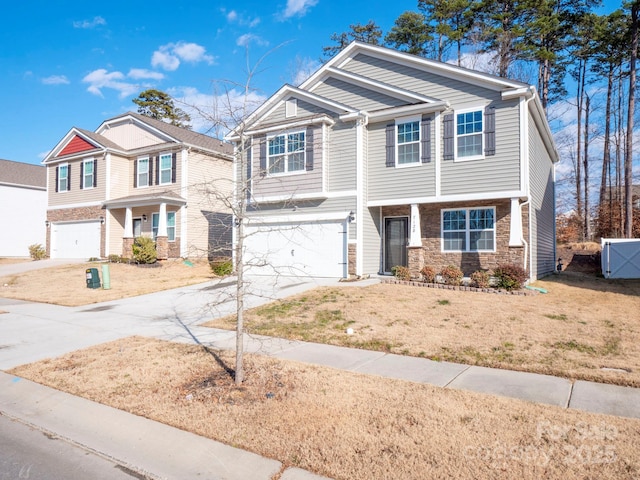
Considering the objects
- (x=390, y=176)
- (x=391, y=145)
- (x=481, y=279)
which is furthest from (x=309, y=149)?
(x=481, y=279)

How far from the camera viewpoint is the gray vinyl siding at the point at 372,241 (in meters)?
15.5

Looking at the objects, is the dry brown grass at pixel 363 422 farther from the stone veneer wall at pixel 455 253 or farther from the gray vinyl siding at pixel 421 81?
the gray vinyl siding at pixel 421 81

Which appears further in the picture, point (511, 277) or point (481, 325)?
point (511, 277)

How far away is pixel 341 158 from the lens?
624 inches

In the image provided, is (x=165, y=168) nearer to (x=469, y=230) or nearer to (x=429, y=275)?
(x=429, y=275)

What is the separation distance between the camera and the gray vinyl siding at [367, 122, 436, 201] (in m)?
14.9

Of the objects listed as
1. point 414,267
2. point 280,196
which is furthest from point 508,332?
point 280,196

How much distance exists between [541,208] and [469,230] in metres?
4.06

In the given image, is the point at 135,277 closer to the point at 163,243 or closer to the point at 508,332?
the point at 163,243

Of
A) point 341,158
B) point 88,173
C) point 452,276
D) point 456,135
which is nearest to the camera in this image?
point 452,276

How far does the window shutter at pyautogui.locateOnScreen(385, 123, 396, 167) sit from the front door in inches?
86.3

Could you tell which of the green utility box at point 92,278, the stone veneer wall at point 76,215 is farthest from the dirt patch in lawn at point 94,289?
the stone veneer wall at point 76,215

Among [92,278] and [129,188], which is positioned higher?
[129,188]

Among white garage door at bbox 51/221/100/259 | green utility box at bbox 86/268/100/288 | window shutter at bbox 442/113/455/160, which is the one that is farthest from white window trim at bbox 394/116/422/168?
white garage door at bbox 51/221/100/259
